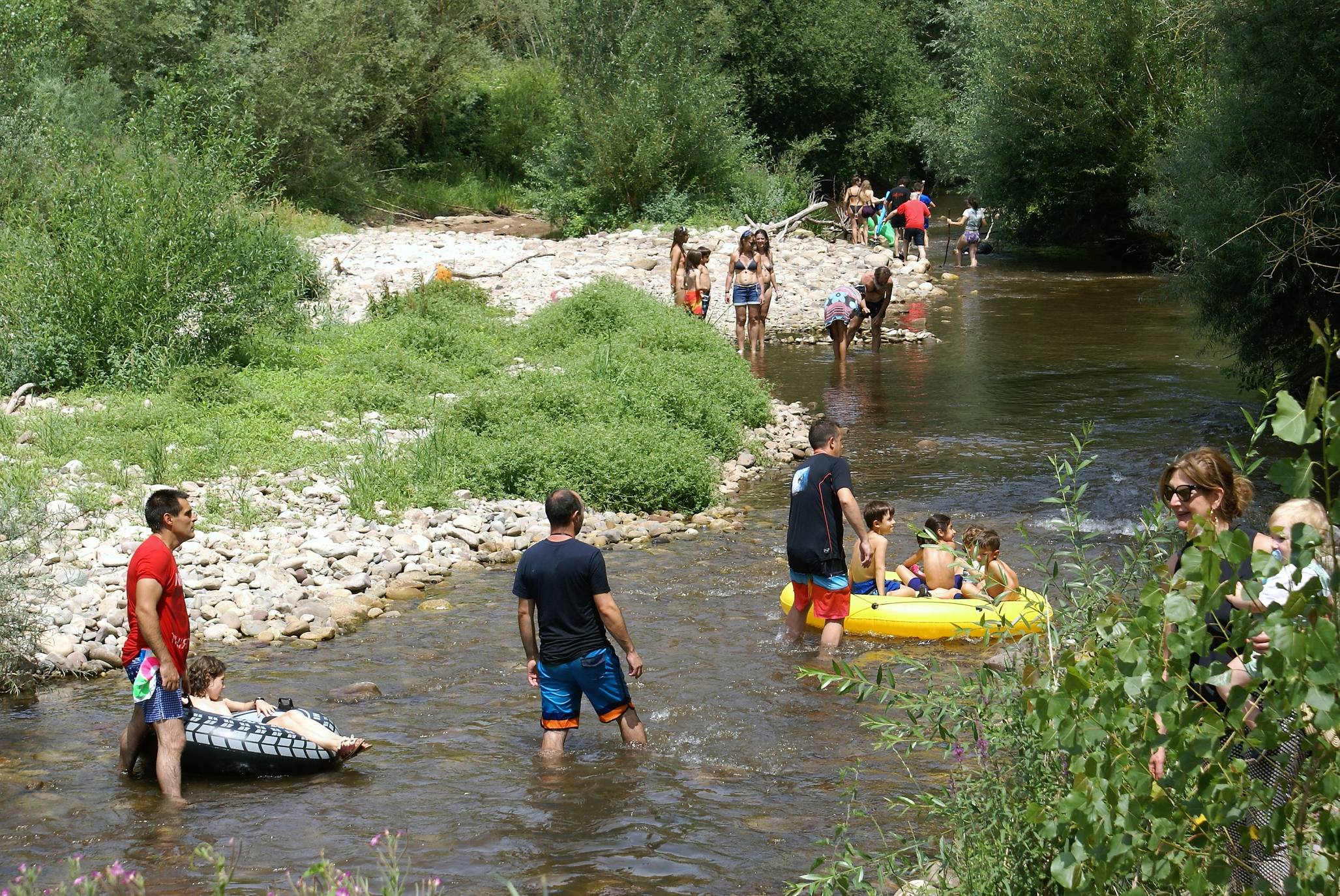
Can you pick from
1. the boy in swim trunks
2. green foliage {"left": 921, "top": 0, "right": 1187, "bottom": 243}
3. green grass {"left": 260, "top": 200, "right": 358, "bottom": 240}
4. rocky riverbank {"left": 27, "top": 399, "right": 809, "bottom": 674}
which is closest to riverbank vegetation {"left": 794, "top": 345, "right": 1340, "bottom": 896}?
rocky riverbank {"left": 27, "top": 399, "right": 809, "bottom": 674}

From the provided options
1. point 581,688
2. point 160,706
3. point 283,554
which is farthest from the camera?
point 283,554

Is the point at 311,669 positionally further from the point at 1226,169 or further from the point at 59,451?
the point at 1226,169

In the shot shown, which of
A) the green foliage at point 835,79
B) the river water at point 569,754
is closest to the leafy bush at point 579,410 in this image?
the river water at point 569,754

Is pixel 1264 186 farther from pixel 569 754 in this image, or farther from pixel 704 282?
pixel 569 754

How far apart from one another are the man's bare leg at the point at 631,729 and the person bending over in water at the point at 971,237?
88.2 ft

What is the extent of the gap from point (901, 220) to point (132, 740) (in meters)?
26.7

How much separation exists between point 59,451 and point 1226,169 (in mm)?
12018

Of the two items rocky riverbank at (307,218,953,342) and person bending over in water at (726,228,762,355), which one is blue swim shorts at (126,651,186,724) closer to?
rocky riverbank at (307,218,953,342)

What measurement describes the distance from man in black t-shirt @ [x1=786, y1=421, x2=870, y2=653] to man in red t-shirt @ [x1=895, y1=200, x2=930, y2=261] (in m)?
22.1

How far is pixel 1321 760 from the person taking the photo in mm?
3230

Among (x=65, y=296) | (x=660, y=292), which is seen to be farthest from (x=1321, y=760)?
(x=660, y=292)

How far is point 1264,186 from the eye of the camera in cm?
1297

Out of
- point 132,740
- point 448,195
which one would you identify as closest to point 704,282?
point 132,740

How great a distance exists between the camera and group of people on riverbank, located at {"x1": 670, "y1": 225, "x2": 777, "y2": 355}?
19.6 m
